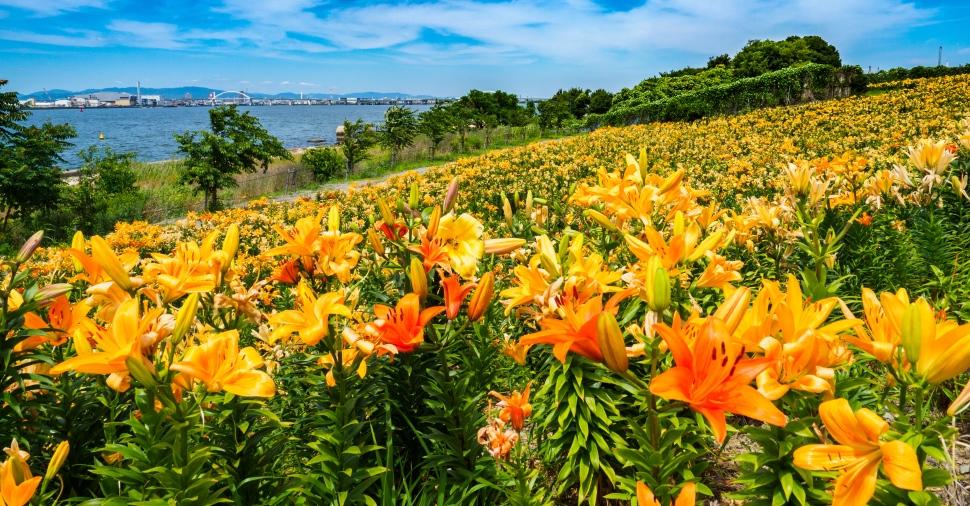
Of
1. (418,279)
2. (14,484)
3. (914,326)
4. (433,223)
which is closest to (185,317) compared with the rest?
(14,484)

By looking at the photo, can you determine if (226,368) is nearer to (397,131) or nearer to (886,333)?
(886,333)

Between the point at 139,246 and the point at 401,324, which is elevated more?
the point at 401,324

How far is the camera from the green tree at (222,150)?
546 inches

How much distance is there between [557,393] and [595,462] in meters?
0.23

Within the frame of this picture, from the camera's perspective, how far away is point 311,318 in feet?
3.38

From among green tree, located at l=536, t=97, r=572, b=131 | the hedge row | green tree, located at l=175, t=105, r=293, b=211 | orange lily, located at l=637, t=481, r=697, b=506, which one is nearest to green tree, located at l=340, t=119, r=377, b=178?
green tree, located at l=175, t=105, r=293, b=211

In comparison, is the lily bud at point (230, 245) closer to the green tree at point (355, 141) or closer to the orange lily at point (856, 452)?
the orange lily at point (856, 452)

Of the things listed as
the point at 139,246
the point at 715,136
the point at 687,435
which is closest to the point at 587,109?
the point at 715,136

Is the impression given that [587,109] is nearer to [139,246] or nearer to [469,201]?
[469,201]

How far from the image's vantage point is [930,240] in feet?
8.21

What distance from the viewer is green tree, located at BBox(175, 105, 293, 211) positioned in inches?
546

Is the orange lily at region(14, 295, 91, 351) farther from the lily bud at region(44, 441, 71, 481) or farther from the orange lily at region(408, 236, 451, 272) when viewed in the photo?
the orange lily at region(408, 236, 451, 272)

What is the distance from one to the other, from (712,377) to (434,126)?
25.2 metres

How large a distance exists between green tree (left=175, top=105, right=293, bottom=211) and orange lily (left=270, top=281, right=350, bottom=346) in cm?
1458
